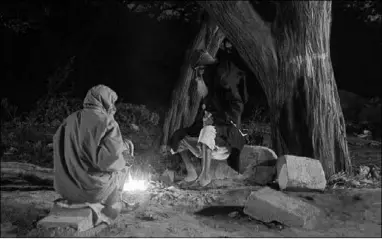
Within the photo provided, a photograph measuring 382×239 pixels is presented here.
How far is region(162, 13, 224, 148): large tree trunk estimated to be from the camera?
28.8ft

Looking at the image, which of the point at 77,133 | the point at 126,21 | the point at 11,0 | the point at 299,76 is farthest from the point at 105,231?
the point at 126,21

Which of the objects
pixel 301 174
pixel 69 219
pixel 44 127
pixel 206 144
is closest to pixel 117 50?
pixel 44 127

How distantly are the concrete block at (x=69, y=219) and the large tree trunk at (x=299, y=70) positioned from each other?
377 centimetres

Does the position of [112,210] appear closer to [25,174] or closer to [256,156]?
[25,174]

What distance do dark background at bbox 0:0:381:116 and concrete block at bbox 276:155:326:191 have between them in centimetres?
923

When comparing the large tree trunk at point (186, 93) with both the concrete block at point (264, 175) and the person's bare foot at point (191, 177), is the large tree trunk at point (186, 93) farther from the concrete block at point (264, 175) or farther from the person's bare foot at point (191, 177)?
the concrete block at point (264, 175)

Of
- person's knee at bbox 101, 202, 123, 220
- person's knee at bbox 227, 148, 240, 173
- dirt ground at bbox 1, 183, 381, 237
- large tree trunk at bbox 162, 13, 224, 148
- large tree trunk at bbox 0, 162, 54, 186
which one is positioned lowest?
dirt ground at bbox 1, 183, 381, 237

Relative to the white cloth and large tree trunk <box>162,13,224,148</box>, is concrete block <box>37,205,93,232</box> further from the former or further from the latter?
large tree trunk <box>162,13,224,148</box>

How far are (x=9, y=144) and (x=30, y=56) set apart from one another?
5.82 meters

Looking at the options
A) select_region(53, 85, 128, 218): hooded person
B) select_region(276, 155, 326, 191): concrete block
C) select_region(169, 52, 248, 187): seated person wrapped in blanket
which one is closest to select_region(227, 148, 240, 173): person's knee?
select_region(169, 52, 248, 187): seated person wrapped in blanket

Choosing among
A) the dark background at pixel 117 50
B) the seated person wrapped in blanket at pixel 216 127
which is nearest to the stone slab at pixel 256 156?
the seated person wrapped in blanket at pixel 216 127

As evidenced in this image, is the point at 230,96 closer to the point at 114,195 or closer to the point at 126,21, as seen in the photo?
the point at 114,195

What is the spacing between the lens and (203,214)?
5.62 m

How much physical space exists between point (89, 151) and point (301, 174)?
10.6ft
